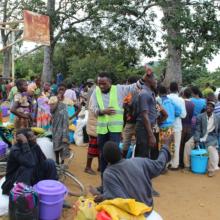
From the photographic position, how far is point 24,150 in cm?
432

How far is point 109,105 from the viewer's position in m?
5.00

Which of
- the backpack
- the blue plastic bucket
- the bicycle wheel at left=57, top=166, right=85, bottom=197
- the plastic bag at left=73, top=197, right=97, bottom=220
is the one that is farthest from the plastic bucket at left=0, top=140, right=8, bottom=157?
the blue plastic bucket

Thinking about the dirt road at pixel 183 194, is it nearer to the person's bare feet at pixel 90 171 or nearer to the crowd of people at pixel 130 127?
the person's bare feet at pixel 90 171

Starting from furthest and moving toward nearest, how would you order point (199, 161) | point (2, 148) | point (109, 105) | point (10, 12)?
point (10, 12)
point (199, 161)
point (2, 148)
point (109, 105)

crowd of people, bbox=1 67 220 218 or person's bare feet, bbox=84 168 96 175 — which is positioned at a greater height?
crowd of people, bbox=1 67 220 218

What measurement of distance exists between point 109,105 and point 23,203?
6.00 feet

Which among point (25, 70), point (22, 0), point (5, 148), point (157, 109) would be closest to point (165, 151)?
point (157, 109)

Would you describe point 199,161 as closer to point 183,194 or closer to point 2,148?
point 183,194

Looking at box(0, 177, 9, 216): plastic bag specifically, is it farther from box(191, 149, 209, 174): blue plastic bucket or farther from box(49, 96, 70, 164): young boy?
box(191, 149, 209, 174): blue plastic bucket

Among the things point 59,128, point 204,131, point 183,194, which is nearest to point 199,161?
point 204,131

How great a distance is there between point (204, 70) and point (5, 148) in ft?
78.1

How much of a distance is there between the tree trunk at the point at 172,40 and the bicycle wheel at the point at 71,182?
7317 mm

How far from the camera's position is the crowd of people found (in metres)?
3.48

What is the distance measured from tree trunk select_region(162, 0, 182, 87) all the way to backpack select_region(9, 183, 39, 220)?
872 centimetres
